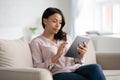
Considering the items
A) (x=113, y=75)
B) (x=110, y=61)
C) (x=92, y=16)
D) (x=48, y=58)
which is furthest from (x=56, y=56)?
(x=92, y=16)

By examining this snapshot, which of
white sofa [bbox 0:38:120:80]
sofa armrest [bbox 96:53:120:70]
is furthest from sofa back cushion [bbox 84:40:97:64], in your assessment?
sofa armrest [bbox 96:53:120:70]

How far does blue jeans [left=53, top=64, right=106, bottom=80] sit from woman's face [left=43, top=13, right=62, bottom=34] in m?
0.43

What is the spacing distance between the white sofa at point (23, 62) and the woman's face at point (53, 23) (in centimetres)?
24

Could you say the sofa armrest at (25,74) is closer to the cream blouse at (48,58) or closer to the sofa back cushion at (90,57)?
the cream blouse at (48,58)

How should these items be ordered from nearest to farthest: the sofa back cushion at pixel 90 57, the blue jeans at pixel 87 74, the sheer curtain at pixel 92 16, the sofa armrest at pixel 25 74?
1. the sofa armrest at pixel 25 74
2. the blue jeans at pixel 87 74
3. the sofa back cushion at pixel 90 57
4. the sheer curtain at pixel 92 16

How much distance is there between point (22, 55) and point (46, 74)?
497 millimetres

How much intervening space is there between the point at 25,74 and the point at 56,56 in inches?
15.2

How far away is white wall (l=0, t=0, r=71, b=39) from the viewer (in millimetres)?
4137

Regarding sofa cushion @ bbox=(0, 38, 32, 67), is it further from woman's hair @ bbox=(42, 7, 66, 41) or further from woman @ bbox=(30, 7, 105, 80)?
woman's hair @ bbox=(42, 7, 66, 41)

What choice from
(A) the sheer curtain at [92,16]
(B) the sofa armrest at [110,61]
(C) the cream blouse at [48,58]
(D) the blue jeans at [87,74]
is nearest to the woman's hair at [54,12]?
(C) the cream blouse at [48,58]

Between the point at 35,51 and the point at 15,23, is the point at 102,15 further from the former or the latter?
the point at 35,51

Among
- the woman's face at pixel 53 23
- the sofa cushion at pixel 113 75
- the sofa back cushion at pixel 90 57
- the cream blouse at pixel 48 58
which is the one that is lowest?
the sofa cushion at pixel 113 75

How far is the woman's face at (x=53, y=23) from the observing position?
86.5 inches

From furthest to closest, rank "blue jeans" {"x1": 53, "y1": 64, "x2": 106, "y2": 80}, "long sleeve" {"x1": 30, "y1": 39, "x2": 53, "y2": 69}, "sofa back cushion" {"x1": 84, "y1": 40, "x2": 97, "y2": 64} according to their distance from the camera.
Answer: "sofa back cushion" {"x1": 84, "y1": 40, "x2": 97, "y2": 64} < "long sleeve" {"x1": 30, "y1": 39, "x2": 53, "y2": 69} < "blue jeans" {"x1": 53, "y1": 64, "x2": 106, "y2": 80}
